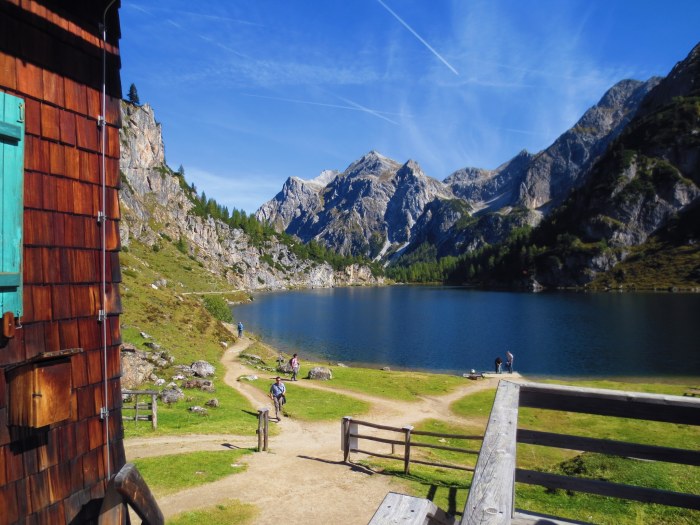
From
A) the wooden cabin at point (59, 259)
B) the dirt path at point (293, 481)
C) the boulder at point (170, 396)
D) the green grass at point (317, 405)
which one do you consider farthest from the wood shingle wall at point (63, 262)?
the green grass at point (317, 405)

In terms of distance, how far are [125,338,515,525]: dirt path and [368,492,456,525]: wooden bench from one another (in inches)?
471

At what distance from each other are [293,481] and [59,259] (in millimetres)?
12364

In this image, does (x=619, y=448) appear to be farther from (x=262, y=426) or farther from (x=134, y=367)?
(x=134, y=367)

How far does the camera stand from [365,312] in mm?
134375

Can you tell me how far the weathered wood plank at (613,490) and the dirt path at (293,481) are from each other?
29.6 ft

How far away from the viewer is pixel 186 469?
17531 millimetres

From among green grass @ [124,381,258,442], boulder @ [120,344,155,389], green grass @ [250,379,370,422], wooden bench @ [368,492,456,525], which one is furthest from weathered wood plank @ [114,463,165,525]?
boulder @ [120,344,155,389]

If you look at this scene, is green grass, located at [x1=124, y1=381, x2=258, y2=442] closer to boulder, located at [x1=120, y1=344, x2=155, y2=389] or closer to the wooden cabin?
boulder, located at [x1=120, y1=344, x2=155, y2=389]

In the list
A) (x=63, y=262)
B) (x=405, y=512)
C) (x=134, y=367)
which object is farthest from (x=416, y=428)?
(x=405, y=512)

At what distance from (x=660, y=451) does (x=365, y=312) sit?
129009 millimetres

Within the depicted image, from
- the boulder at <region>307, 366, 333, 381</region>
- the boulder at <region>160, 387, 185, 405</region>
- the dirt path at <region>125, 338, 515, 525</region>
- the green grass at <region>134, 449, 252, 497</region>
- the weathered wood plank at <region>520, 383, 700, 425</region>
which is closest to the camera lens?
Answer: the weathered wood plank at <region>520, 383, 700, 425</region>

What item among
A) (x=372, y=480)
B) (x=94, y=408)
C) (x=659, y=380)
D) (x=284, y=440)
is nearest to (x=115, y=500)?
(x=94, y=408)

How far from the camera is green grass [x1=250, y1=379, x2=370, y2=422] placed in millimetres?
29656

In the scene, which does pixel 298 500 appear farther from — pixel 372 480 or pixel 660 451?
pixel 660 451
